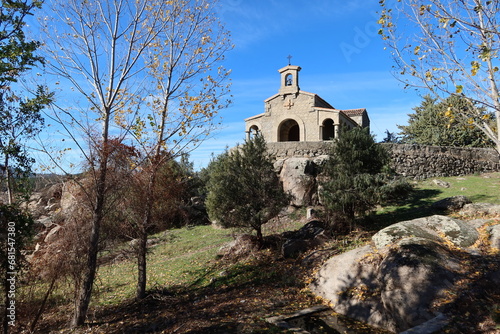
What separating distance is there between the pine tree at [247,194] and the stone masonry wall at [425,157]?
8.36 metres

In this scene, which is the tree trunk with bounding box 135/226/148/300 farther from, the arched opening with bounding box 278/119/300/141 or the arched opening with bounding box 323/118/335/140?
the arched opening with bounding box 323/118/335/140

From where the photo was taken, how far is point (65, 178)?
7922mm

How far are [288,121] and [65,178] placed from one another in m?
23.2

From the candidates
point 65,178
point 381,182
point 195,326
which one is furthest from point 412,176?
point 65,178

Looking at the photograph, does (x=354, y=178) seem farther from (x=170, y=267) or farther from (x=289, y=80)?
(x=289, y=80)

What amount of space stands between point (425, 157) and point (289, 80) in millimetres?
13062

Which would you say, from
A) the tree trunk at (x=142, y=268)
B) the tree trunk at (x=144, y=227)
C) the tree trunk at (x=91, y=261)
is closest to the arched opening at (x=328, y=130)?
the tree trunk at (x=144, y=227)

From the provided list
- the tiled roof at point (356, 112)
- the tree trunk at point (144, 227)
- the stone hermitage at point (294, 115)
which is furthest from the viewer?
the tiled roof at point (356, 112)

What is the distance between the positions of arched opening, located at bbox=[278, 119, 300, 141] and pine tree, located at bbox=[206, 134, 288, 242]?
631 inches

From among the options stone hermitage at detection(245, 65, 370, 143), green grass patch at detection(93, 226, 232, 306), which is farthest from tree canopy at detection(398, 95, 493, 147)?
green grass patch at detection(93, 226, 232, 306)

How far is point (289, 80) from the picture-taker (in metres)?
27.6

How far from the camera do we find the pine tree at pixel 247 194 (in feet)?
39.9

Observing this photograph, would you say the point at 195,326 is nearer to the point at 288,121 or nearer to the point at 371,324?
the point at 371,324

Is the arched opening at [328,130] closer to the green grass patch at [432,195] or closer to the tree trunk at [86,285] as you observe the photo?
the green grass patch at [432,195]
